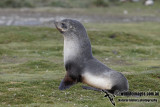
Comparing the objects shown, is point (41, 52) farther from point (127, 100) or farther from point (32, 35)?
point (127, 100)

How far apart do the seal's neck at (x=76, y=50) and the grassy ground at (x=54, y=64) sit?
3.21 ft

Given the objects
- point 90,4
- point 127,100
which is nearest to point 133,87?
point 127,100

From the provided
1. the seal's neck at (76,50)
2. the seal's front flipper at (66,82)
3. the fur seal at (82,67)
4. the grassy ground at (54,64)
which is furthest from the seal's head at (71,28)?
the grassy ground at (54,64)

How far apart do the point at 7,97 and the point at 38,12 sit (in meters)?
38.4

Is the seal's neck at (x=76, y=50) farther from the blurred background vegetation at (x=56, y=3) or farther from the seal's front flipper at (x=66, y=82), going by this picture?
the blurred background vegetation at (x=56, y=3)

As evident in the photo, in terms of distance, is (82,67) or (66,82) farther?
(66,82)

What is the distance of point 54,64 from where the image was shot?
58.5 feet

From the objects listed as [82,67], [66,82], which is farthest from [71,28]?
[66,82]

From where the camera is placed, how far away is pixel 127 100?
441 inches

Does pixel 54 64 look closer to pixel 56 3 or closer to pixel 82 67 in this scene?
pixel 82 67

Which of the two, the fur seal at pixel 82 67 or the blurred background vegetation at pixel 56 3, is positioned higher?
the fur seal at pixel 82 67

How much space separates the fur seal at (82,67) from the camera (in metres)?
11.8

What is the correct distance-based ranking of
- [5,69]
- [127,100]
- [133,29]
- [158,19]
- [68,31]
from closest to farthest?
[127,100], [68,31], [5,69], [133,29], [158,19]

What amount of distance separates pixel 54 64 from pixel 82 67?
19.1 feet
